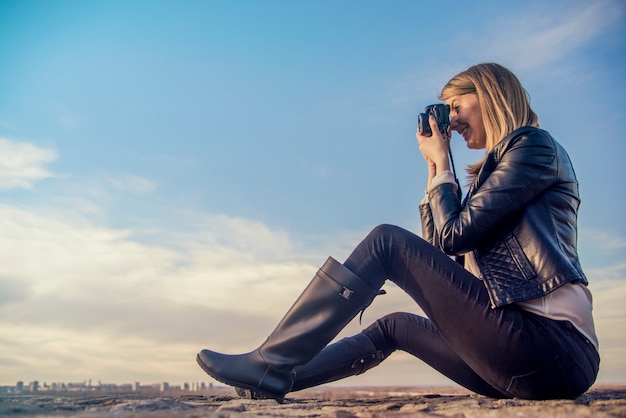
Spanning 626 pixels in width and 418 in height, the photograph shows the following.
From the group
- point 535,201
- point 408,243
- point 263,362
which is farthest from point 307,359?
point 535,201

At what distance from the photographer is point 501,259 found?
7.43ft

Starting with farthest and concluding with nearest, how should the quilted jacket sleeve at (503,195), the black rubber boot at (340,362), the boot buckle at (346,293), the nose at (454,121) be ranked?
the nose at (454,121)
the black rubber boot at (340,362)
the boot buckle at (346,293)
the quilted jacket sleeve at (503,195)

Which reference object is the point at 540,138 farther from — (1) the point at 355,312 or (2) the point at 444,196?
(1) the point at 355,312

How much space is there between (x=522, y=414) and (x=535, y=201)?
1.01 m

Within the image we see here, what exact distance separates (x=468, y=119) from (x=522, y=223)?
875 millimetres

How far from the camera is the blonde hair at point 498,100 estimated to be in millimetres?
2707

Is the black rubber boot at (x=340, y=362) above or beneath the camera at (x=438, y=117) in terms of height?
beneath

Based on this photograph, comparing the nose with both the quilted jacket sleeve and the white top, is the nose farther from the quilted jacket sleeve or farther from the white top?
the white top

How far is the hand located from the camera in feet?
0.08

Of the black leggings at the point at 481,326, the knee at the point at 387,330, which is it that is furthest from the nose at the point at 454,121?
the knee at the point at 387,330

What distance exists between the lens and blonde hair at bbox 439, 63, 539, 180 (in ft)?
8.88

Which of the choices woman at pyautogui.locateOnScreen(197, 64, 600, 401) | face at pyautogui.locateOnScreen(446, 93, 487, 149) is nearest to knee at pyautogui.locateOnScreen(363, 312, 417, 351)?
woman at pyautogui.locateOnScreen(197, 64, 600, 401)

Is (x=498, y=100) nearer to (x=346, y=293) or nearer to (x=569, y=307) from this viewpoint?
(x=569, y=307)

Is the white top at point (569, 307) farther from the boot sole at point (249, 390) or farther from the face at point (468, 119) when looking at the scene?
the boot sole at point (249, 390)
